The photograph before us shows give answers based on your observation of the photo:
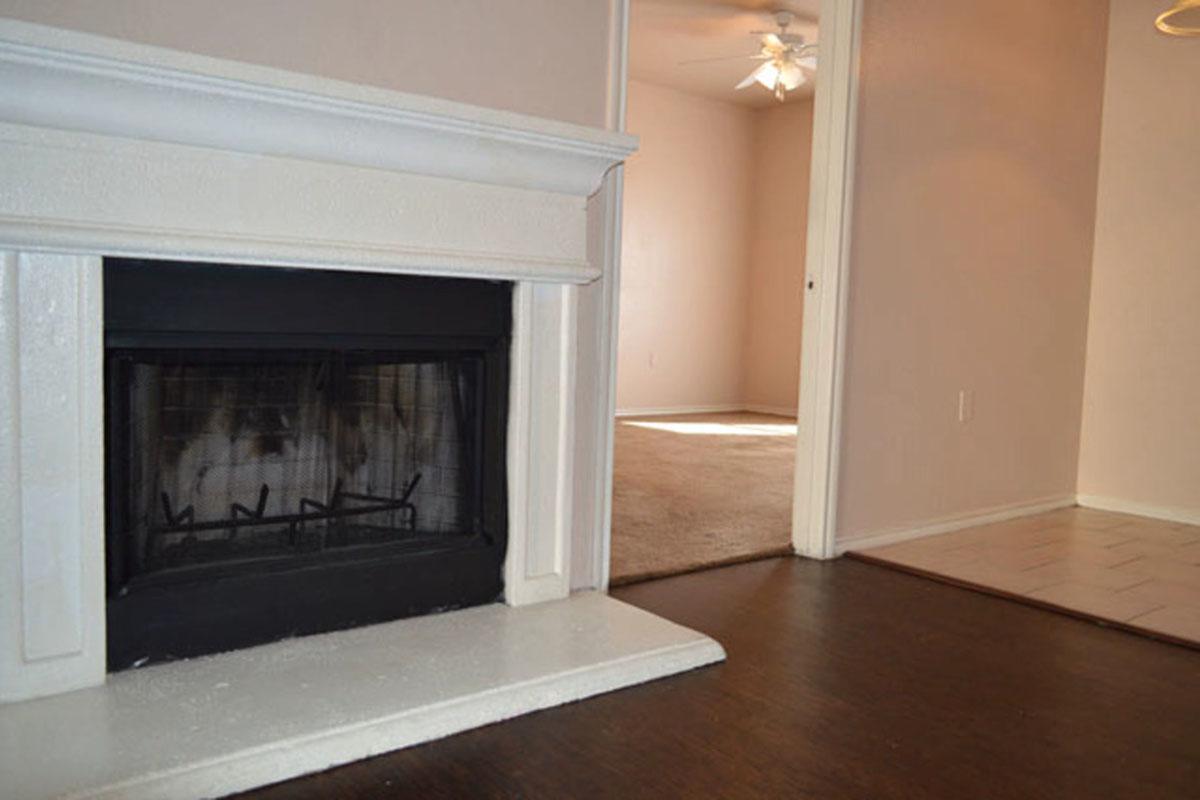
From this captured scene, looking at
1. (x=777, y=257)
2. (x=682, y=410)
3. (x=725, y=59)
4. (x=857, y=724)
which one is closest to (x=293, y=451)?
(x=857, y=724)

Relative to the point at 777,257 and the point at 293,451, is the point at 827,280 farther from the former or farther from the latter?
the point at 777,257

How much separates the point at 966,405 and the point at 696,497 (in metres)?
1.08

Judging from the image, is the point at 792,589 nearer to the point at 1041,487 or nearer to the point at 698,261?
the point at 1041,487

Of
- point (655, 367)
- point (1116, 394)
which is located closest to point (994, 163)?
point (1116, 394)

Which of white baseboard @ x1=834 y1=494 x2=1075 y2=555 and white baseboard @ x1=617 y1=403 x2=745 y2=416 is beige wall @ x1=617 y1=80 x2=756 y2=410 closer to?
white baseboard @ x1=617 y1=403 x2=745 y2=416

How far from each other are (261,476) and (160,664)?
1.31ft

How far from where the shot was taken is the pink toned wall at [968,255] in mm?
3014

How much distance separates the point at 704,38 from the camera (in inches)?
230

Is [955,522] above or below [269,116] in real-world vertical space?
below

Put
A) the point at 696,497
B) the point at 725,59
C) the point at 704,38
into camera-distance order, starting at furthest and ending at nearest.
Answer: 1. the point at 725,59
2. the point at 704,38
3. the point at 696,497

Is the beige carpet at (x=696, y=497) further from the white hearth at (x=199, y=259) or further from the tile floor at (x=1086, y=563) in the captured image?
the white hearth at (x=199, y=259)

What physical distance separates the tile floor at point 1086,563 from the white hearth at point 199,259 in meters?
1.23

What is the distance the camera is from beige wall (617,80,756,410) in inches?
278

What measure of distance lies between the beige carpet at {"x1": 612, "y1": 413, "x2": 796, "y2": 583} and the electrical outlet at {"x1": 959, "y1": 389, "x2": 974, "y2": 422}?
2.37 ft
